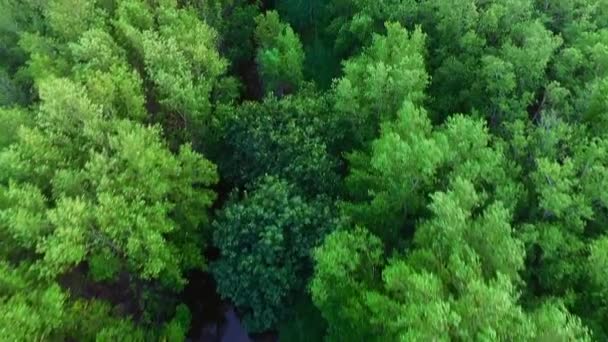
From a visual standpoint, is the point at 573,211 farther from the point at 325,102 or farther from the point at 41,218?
the point at 41,218

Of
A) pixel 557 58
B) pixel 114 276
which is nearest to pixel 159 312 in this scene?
pixel 114 276

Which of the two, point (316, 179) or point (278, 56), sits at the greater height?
point (278, 56)

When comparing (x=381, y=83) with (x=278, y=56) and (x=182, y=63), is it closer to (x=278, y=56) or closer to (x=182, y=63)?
(x=278, y=56)

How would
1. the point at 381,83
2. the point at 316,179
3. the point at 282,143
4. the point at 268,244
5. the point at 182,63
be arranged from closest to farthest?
the point at 268,244 → the point at 381,83 → the point at 316,179 → the point at 282,143 → the point at 182,63

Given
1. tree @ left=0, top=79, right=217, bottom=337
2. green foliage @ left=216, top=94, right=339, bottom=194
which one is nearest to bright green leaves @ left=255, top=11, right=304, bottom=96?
green foliage @ left=216, top=94, right=339, bottom=194

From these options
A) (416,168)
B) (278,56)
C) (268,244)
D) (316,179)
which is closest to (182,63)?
(278,56)
